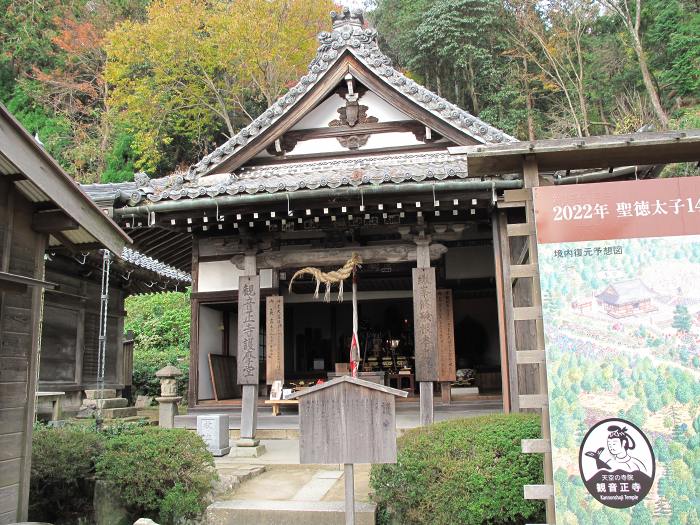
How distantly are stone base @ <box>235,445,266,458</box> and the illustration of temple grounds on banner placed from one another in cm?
580

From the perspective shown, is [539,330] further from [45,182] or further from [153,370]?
[153,370]

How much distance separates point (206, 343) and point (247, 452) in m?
3.71

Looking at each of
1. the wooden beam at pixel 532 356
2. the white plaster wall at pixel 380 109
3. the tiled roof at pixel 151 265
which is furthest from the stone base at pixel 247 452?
the white plaster wall at pixel 380 109

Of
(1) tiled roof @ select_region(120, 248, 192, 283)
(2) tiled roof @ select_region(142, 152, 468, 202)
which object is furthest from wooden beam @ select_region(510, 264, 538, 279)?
(1) tiled roof @ select_region(120, 248, 192, 283)

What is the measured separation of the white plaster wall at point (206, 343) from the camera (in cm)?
1182

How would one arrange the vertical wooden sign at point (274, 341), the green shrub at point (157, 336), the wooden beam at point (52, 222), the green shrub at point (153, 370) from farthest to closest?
1. the green shrub at point (157, 336)
2. the green shrub at point (153, 370)
3. the vertical wooden sign at point (274, 341)
4. the wooden beam at point (52, 222)

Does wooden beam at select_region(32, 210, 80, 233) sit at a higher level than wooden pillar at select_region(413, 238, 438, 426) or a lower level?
higher

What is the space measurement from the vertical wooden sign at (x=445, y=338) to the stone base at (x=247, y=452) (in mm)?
3340

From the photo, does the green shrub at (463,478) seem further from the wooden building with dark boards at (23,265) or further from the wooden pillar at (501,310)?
the wooden pillar at (501,310)

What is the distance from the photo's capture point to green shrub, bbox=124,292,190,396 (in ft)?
70.3

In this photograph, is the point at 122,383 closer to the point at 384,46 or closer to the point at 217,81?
the point at 217,81

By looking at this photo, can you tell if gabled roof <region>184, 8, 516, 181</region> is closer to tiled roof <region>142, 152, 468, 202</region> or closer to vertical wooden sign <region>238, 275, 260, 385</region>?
tiled roof <region>142, 152, 468, 202</region>

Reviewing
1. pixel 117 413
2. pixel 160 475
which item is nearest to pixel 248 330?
pixel 160 475

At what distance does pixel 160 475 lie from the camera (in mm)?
6125
